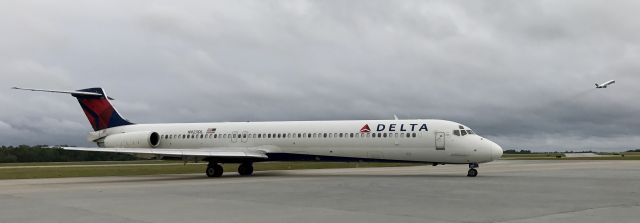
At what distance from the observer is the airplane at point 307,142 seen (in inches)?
1039

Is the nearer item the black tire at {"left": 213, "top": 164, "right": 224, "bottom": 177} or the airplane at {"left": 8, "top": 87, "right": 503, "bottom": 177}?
the airplane at {"left": 8, "top": 87, "right": 503, "bottom": 177}

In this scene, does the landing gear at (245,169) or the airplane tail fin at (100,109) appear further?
the airplane tail fin at (100,109)

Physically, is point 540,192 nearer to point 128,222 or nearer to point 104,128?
point 128,222

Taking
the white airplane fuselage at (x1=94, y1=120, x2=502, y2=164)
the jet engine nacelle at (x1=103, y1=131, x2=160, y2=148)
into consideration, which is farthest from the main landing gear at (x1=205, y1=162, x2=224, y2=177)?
the jet engine nacelle at (x1=103, y1=131, x2=160, y2=148)

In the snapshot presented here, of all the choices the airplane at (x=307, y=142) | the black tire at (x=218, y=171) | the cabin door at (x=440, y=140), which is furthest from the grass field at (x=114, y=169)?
the cabin door at (x=440, y=140)

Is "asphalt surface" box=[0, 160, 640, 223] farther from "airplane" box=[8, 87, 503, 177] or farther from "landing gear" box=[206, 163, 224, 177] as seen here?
"landing gear" box=[206, 163, 224, 177]

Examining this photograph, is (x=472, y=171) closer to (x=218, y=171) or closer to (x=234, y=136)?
(x=218, y=171)

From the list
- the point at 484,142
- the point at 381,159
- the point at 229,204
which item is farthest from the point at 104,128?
the point at 229,204

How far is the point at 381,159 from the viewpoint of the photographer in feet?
90.8

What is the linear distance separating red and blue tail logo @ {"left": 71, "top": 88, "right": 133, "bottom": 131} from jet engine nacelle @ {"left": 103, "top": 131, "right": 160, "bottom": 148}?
1778 millimetres

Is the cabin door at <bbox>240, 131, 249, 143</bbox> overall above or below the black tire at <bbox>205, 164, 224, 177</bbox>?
above

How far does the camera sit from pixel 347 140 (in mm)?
28406

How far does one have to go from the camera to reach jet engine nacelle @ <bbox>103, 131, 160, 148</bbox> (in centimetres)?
3412

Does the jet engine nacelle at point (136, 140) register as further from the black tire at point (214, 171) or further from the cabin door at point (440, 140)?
the cabin door at point (440, 140)
